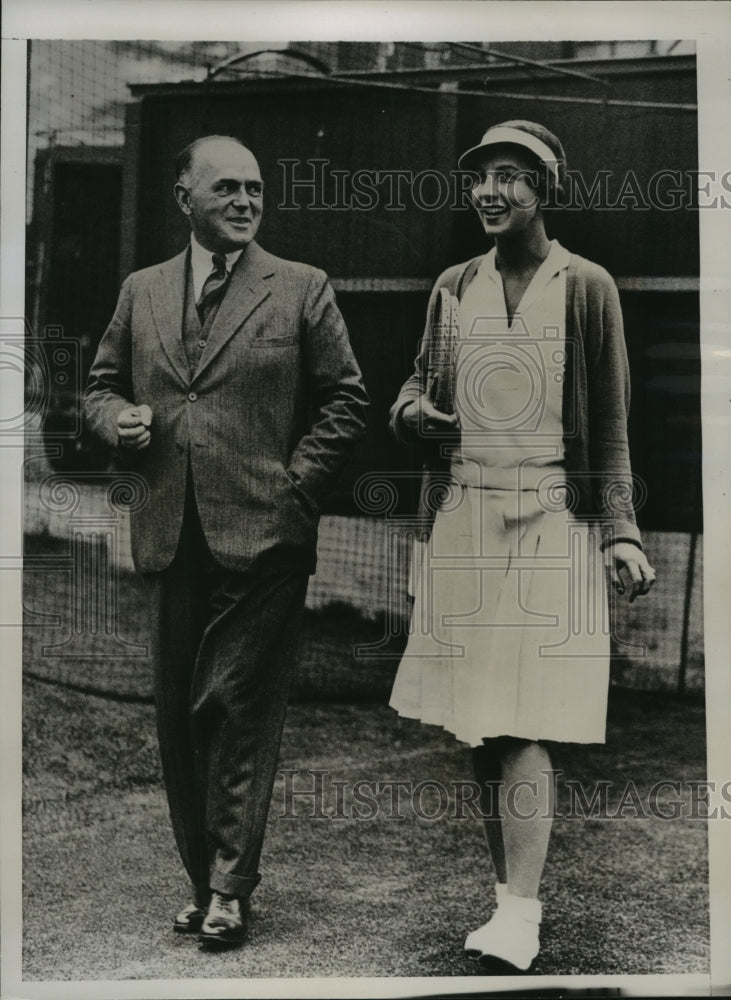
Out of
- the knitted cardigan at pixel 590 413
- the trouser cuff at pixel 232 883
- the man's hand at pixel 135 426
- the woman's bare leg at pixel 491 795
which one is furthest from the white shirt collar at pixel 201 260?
the trouser cuff at pixel 232 883

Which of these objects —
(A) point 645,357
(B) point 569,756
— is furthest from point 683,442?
(B) point 569,756

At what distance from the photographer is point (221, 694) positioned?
11.4 ft

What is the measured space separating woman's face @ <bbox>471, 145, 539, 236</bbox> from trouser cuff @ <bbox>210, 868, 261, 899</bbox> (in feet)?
8.15

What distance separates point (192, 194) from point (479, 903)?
2.76 m


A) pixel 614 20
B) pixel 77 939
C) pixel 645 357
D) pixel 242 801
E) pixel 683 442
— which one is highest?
pixel 614 20

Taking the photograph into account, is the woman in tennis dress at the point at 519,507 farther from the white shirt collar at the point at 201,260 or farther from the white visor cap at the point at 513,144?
the white shirt collar at the point at 201,260

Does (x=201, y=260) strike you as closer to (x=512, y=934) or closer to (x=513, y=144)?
(x=513, y=144)

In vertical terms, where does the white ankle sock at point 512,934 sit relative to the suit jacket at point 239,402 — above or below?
below

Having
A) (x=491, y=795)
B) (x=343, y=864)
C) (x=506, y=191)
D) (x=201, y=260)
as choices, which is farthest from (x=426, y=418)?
(x=343, y=864)

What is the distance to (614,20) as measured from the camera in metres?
3.59

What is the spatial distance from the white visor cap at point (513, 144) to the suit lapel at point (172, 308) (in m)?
1.08

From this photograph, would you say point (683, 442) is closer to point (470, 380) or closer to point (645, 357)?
point (645, 357)

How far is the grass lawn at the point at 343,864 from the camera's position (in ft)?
11.5

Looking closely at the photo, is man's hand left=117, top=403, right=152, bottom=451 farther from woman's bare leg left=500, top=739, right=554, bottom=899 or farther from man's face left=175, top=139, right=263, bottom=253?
woman's bare leg left=500, top=739, right=554, bottom=899
